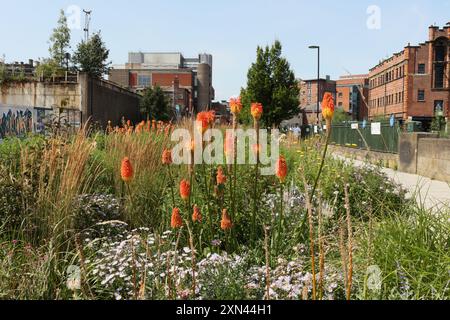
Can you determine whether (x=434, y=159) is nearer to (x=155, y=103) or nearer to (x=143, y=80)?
(x=155, y=103)

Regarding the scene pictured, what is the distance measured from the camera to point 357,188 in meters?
6.39

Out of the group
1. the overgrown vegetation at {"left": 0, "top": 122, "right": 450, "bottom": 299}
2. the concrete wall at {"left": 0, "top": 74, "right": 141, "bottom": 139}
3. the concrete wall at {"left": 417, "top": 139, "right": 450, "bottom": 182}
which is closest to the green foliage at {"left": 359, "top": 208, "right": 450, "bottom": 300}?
the overgrown vegetation at {"left": 0, "top": 122, "right": 450, "bottom": 299}

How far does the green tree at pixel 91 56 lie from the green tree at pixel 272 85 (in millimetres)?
11101

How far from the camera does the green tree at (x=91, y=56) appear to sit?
3681 cm

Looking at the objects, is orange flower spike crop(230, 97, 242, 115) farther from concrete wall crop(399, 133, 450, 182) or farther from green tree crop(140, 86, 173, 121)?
green tree crop(140, 86, 173, 121)

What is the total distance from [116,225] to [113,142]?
2.35 metres

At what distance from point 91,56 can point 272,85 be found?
44.2 feet

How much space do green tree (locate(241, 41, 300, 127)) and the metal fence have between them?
5668mm

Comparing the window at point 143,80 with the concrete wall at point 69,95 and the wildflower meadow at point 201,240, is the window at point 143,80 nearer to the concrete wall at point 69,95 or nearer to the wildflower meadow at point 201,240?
the concrete wall at point 69,95

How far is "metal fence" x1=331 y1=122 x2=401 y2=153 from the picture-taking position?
18.1m

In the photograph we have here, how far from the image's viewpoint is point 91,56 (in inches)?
1481


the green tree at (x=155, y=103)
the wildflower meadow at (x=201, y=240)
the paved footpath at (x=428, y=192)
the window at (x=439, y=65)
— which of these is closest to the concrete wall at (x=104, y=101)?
the green tree at (x=155, y=103)
